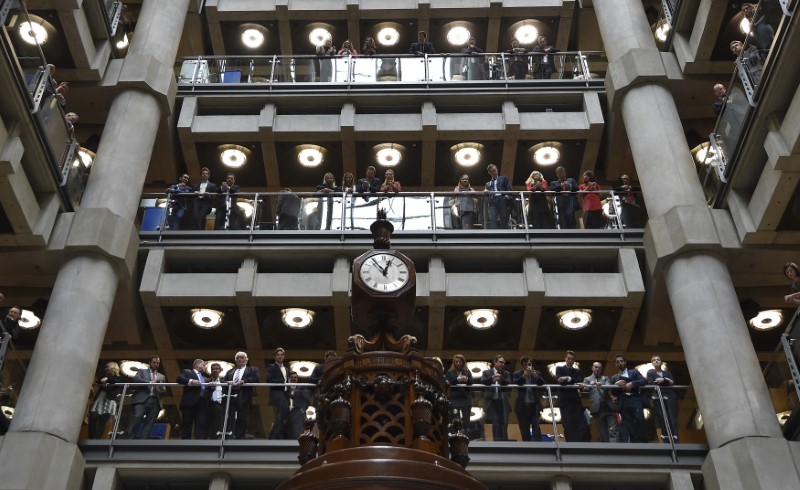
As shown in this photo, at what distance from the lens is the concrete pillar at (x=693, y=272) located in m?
14.3

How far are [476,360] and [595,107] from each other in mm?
7162

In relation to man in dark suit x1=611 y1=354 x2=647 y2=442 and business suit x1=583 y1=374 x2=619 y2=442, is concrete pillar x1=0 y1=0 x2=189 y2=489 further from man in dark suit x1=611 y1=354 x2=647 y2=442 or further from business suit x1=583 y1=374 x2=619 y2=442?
man in dark suit x1=611 y1=354 x2=647 y2=442

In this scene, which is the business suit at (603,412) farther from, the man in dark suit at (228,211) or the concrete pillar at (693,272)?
the man in dark suit at (228,211)

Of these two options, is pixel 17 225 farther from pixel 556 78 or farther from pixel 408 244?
pixel 556 78

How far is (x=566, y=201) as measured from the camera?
19344mm

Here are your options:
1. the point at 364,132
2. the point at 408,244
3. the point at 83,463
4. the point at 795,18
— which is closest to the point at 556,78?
the point at 364,132

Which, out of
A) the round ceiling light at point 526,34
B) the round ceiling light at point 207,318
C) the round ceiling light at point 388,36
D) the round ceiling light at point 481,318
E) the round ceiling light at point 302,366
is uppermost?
the round ceiling light at point 388,36

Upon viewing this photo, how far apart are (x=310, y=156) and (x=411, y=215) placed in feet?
15.7

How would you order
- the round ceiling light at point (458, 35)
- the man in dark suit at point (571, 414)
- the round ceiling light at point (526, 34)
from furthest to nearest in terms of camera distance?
the round ceiling light at point (458, 35) → the round ceiling light at point (526, 34) → the man in dark suit at point (571, 414)

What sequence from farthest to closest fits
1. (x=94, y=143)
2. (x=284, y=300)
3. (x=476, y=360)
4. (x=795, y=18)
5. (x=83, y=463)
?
(x=94, y=143) → (x=476, y=360) → (x=284, y=300) → (x=83, y=463) → (x=795, y=18)

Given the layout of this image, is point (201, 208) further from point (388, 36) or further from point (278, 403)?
point (388, 36)

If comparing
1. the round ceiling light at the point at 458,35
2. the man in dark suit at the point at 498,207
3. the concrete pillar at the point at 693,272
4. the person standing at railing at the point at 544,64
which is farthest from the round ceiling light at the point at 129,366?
the round ceiling light at the point at 458,35

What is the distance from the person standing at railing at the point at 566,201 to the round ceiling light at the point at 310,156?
21.8 ft

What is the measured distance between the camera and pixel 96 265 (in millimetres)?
17406
